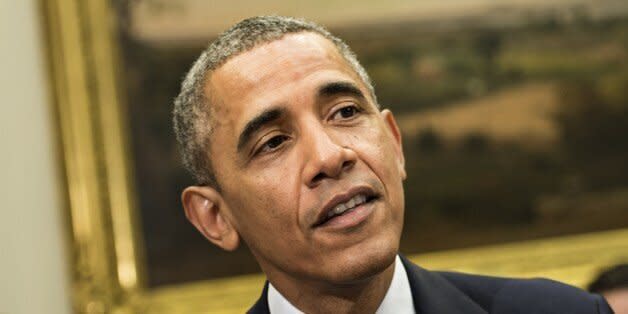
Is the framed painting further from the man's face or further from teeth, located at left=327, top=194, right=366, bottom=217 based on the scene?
teeth, located at left=327, top=194, right=366, bottom=217

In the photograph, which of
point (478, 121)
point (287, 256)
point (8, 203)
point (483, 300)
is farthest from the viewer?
point (478, 121)

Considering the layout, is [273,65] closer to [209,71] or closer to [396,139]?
[209,71]

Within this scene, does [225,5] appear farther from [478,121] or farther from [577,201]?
[577,201]

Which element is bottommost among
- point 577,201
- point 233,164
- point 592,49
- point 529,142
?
point 577,201

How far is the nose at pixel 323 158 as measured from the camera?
1.77 metres

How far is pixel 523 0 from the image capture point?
4465 mm

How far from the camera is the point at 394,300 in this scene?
2006 millimetres

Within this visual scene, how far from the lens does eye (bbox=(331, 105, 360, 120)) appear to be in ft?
6.26

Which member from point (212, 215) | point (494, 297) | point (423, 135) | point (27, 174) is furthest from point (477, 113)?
point (212, 215)

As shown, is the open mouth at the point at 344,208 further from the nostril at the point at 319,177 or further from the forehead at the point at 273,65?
the forehead at the point at 273,65

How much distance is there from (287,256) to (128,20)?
255 centimetres

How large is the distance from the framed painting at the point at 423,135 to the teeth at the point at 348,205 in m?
2.42

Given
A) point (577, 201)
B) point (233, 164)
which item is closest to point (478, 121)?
point (577, 201)

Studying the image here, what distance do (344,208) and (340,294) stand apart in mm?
257
